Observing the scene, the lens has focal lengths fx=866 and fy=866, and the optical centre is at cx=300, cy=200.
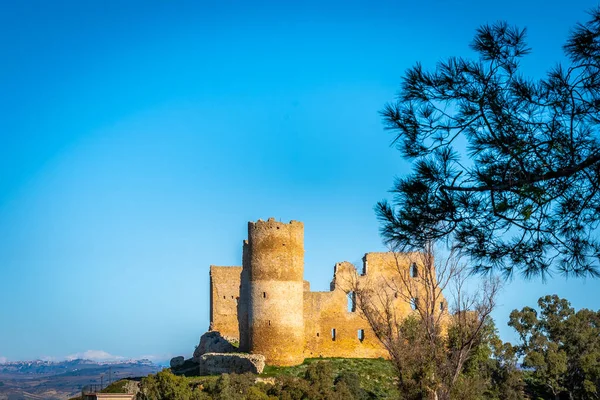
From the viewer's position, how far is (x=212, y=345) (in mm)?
41812

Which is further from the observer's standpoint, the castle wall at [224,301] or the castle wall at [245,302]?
the castle wall at [224,301]

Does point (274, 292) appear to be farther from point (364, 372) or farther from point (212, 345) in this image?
point (212, 345)

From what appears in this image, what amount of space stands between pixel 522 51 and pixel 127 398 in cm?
2957

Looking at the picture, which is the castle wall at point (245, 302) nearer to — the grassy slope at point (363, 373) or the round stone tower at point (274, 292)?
the round stone tower at point (274, 292)

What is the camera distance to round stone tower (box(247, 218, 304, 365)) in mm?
37562

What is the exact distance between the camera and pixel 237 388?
1313 inches

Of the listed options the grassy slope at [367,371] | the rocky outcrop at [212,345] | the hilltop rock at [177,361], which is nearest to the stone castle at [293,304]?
the grassy slope at [367,371]

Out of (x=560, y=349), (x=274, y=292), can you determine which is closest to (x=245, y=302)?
(x=274, y=292)

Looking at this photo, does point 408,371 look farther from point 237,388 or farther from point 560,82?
point 560,82

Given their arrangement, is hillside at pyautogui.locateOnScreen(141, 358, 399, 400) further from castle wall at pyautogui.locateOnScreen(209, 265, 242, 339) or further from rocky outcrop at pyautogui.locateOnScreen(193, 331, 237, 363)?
castle wall at pyautogui.locateOnScreen(209, 265, 242, 339)

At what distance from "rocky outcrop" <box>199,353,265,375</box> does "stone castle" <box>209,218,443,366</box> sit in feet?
3.51

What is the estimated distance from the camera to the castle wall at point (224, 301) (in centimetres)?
4628

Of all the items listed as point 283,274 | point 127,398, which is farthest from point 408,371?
point 127,398

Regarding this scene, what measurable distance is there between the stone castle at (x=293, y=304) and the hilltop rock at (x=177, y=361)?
15.2 ft
